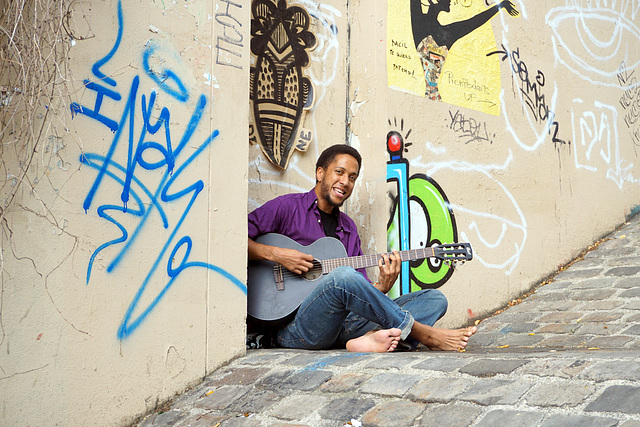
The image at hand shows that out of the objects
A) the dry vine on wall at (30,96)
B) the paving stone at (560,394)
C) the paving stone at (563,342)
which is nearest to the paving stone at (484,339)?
the paving stone at (563,342)

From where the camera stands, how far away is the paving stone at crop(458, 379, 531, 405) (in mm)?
2027

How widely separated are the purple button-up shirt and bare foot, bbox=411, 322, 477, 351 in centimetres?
50

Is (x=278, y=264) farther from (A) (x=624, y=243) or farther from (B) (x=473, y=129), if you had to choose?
(A) (x=624, y=243)

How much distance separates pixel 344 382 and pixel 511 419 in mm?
776

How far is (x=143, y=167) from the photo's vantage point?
9.44ft

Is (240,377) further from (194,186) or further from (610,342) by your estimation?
(610,342)

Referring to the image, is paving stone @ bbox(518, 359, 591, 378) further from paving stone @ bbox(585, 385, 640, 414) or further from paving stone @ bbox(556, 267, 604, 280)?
paving stone @ bbox(556, 267, 604, 280)

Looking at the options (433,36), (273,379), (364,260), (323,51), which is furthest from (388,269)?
(433,36)

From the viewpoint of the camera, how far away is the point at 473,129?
495 centimetres

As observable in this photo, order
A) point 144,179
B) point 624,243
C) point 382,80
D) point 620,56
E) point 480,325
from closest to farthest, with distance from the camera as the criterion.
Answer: point 144,179 < point 382,80 < point 480,325 < point 624,243 < point 620,56

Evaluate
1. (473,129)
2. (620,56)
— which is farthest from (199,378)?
(620,56)

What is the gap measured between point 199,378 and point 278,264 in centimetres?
77

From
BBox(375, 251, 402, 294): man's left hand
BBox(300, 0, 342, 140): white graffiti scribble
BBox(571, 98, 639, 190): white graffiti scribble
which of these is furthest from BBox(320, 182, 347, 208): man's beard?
BBox(571, 98, 639, 190): white graffiti scribble

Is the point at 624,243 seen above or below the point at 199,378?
above
